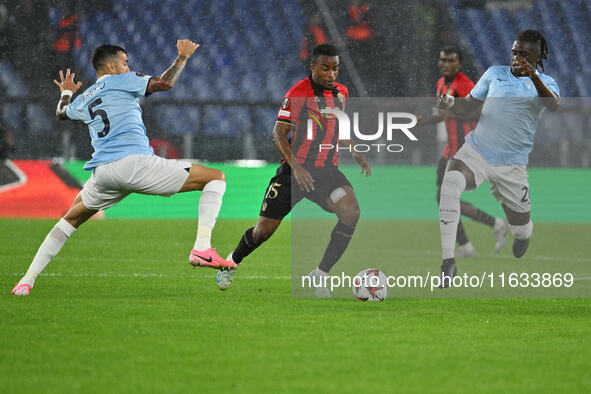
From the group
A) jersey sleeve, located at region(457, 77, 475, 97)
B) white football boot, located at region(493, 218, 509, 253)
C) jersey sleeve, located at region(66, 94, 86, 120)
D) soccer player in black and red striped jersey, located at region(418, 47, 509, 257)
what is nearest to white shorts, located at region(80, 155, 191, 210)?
jersey sleeve, located at region(66, 94, 86, 120)

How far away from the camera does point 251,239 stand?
6.71 metres

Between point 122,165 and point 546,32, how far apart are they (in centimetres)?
1370

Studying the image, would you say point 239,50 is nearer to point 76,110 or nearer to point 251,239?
point 251,239

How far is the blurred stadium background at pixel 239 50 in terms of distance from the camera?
15703 millimetres

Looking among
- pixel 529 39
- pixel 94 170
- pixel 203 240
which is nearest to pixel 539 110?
pixel 529 39

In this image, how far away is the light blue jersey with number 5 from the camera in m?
6.31

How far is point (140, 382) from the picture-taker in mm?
3736

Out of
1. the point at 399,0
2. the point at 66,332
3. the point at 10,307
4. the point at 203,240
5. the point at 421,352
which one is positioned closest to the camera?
the point at 421,352

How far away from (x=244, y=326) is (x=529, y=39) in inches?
115

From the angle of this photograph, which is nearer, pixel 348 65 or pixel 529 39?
pixel 529 39

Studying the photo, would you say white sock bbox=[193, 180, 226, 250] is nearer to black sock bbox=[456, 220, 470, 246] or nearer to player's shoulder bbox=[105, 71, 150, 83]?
player's shoulder bbox=[105, 71, 150, 83]

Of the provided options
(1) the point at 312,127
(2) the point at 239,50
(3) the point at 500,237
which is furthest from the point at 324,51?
(2) the point at 239,50

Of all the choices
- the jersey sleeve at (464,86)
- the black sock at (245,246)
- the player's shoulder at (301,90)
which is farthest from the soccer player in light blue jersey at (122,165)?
the jersey sleeve at (464,86)

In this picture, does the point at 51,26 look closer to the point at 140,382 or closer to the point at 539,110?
the point at 539,110
